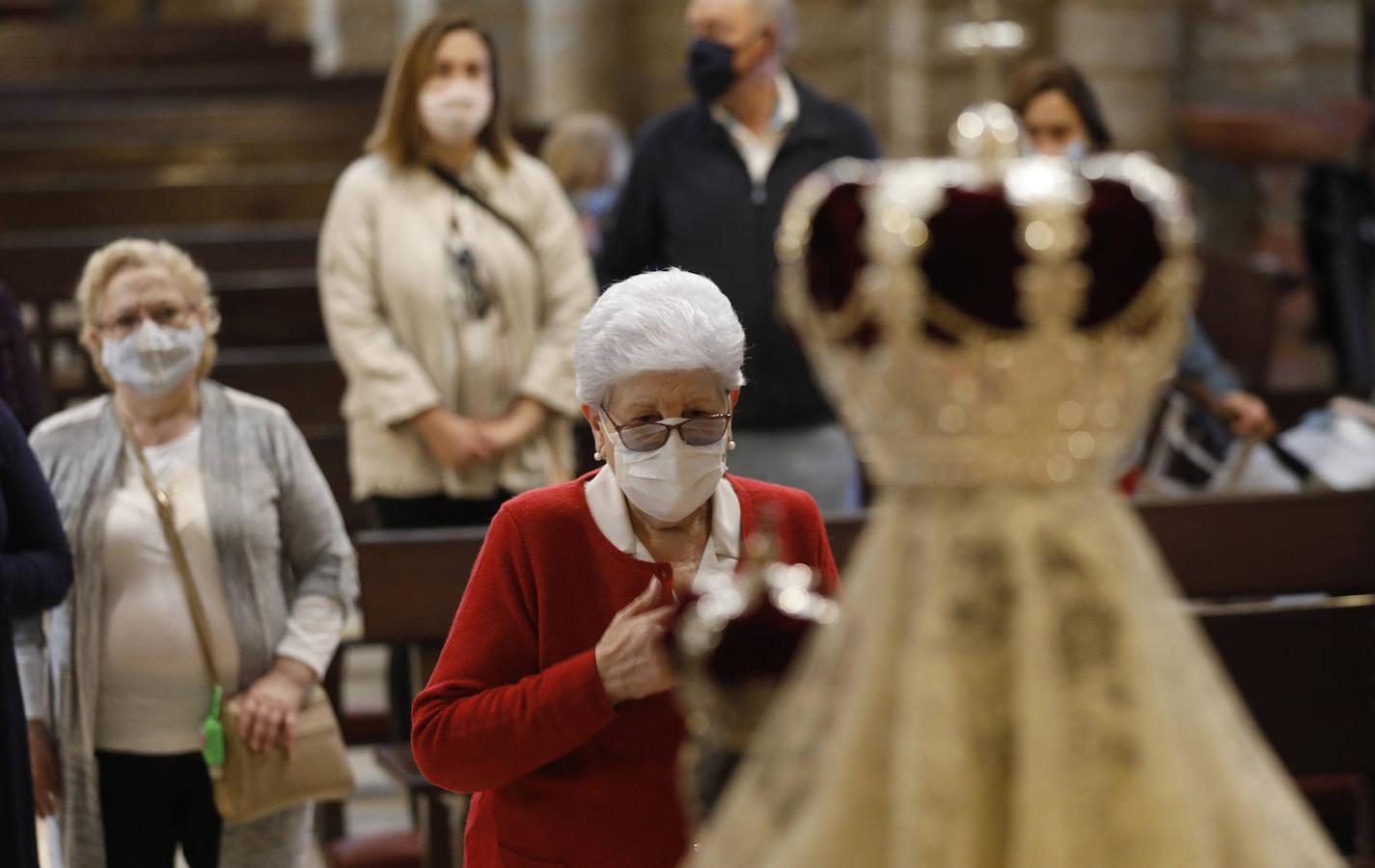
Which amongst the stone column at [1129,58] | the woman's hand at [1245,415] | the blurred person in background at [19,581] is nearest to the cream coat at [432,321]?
the blurred person in background at [19,581]

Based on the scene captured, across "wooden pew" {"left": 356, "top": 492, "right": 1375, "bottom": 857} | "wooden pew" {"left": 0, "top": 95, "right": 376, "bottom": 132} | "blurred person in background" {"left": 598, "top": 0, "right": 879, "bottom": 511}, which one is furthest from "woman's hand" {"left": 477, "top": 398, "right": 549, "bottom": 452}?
"wooden pew" {"left": 0, "top": 95, "right": 376, "bottom": 132}

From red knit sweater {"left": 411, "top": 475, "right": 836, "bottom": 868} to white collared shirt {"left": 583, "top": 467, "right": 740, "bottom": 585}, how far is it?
1cm

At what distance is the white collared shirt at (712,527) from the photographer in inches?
104

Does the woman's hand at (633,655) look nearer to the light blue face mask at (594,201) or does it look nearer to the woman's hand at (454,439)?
the woman's hand at (454,439)

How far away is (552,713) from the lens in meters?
2.40

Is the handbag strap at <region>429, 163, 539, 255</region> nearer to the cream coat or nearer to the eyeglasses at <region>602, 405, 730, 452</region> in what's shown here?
the cream coat

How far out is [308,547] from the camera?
3.69m

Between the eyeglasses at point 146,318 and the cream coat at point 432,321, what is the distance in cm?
105

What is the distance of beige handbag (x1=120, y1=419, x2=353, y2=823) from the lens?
3.49 metres

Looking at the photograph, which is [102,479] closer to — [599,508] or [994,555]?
[599,508]

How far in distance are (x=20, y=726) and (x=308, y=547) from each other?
57cm

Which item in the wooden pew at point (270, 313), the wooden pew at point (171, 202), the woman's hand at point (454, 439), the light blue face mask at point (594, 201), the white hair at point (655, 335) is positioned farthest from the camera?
the wooden pew at point (171, 202)

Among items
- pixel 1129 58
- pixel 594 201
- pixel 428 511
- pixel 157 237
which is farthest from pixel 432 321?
pixel 1129 58

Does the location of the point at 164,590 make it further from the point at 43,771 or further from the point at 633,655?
the point at 633,655
